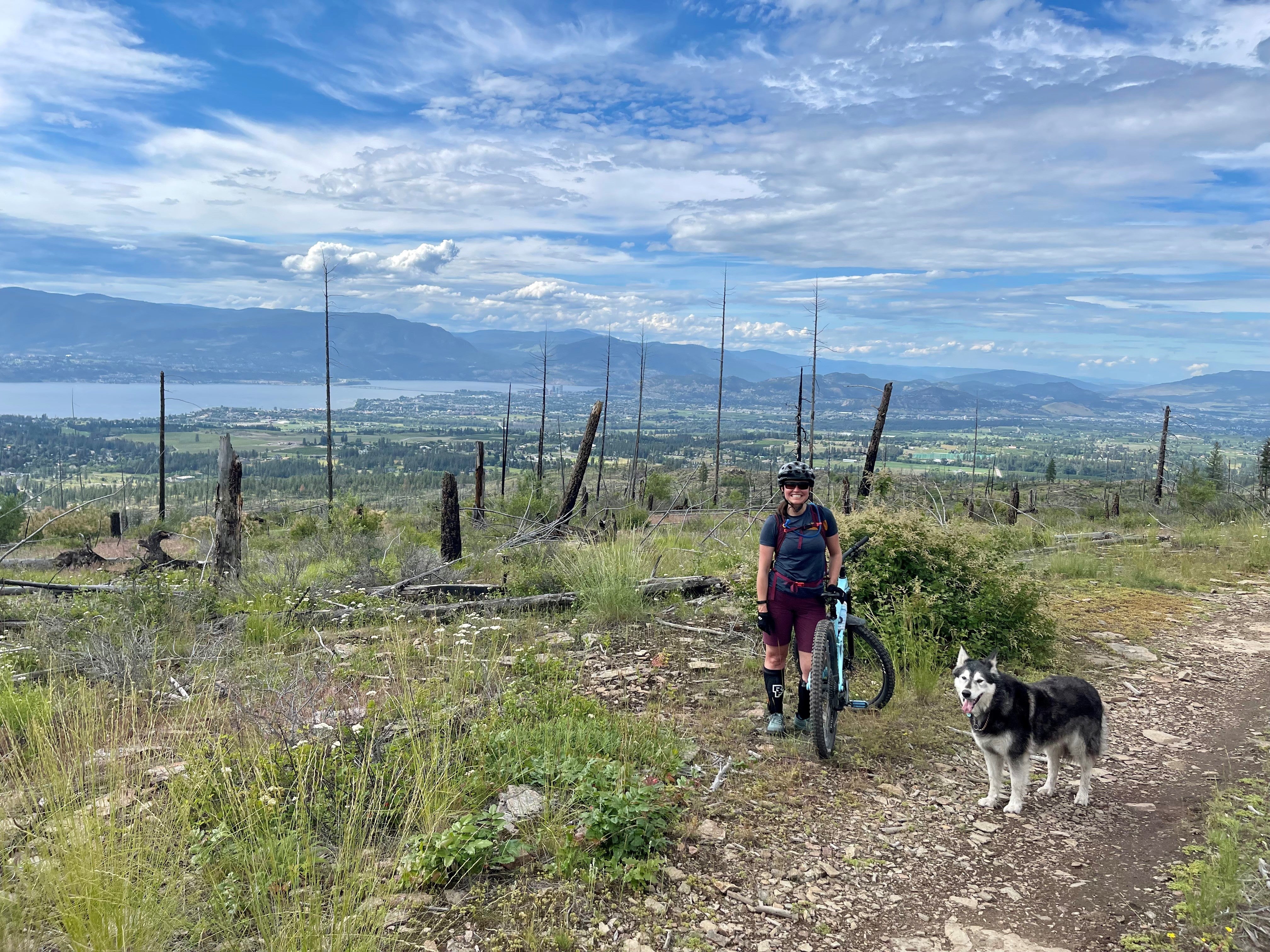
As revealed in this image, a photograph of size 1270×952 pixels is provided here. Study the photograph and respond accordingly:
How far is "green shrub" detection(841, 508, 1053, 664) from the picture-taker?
743 centimetres

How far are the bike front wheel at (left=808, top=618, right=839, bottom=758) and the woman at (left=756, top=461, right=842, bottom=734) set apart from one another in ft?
0.34

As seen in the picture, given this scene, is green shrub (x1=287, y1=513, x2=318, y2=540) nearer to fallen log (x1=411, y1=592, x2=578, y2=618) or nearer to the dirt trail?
fallen log (x1=411, y1=592, x2=578, y2=618)

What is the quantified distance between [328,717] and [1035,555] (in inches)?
500

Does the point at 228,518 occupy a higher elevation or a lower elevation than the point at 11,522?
higher

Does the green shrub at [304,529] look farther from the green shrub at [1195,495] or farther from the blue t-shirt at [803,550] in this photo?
the green shrub at [1195,495]

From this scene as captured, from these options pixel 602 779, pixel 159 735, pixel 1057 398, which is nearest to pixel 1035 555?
pixel 602 779

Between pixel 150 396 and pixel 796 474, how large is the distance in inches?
4236

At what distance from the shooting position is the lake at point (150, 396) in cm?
11281

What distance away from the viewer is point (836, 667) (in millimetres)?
5320

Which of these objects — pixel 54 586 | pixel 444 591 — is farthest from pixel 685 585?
pixel 54 586

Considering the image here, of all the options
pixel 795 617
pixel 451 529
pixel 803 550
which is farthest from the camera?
pixel 451 529

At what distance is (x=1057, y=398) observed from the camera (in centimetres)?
19362

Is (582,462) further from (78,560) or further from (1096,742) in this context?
(1096,742)

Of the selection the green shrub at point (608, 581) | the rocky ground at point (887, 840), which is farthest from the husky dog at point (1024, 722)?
the green shrub at point (608, 581)
